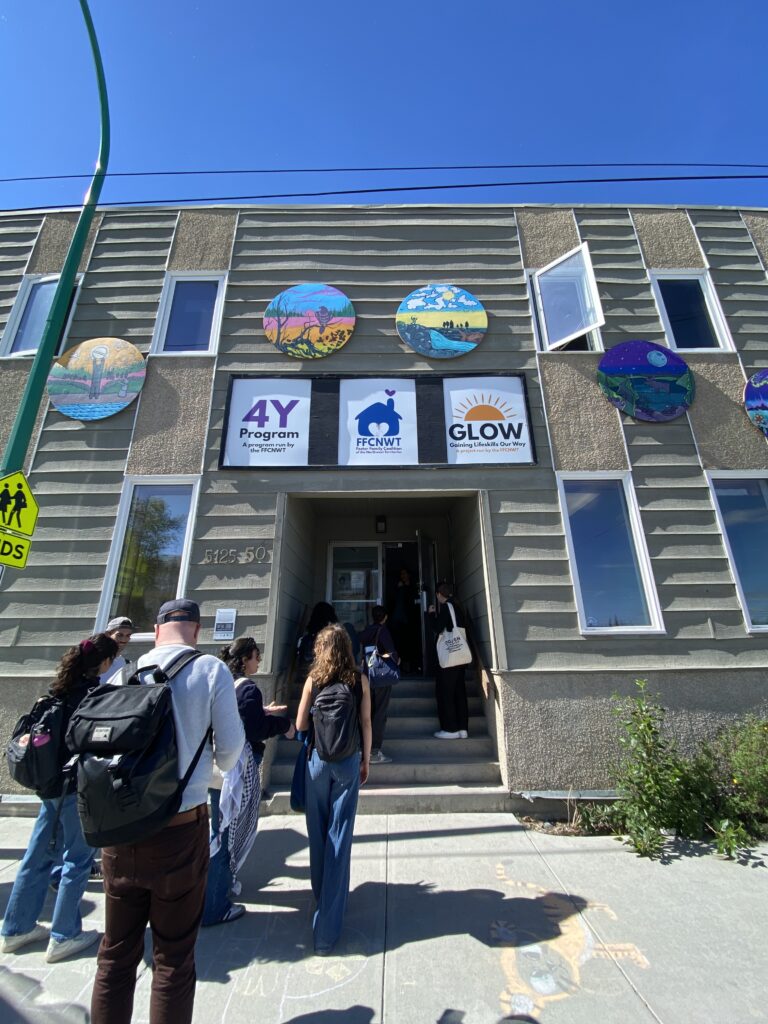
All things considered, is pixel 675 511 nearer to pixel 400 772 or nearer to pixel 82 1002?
pixel 400 772

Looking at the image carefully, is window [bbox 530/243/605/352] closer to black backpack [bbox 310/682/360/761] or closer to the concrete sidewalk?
black backpack [bbox 310/682/360/761]

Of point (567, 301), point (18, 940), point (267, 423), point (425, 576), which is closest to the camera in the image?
point (18, 940)

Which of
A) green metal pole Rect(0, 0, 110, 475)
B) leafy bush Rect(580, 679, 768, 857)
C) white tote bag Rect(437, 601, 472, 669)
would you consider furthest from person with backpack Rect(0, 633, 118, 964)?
leafy bush Rect(580, 679, 768, 857)

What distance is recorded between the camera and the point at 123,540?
5938 mm

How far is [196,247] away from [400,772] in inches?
312

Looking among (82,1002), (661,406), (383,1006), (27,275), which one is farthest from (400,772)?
(27,275)

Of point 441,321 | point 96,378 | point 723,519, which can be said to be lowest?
point 723,519

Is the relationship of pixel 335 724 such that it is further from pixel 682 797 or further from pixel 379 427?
pixel 379 427

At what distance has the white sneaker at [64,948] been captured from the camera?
2.78 metres

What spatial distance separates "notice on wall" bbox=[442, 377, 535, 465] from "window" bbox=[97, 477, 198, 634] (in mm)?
3470

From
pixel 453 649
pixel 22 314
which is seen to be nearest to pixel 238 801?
pixel 453 649

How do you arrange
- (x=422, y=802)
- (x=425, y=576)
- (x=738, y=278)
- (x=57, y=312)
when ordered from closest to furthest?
(x=422, y=802) < (x=57, y=312) < (x=738, y=278) < (x=425, y=576)

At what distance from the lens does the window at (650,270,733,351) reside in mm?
7020

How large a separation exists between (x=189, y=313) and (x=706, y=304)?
786 cm
